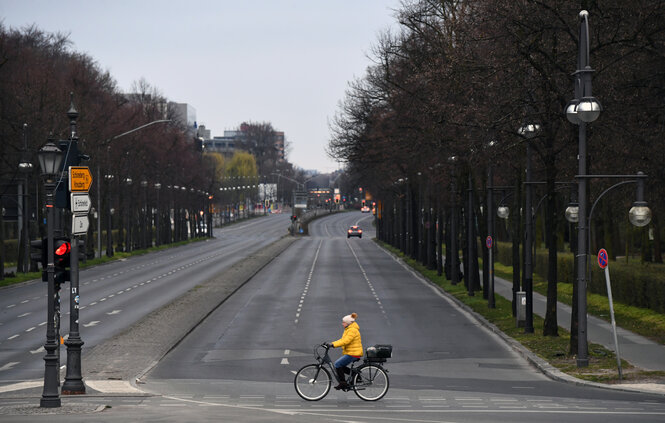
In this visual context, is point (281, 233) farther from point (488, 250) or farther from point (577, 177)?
point (577, 177)

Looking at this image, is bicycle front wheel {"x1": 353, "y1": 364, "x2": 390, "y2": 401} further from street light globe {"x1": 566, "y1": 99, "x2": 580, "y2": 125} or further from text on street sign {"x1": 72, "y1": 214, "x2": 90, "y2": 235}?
street light globe {"x1": 566, "y1": 99, "x2": 580, "y2": 125}

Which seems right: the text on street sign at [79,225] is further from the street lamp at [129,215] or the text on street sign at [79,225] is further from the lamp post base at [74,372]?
the street lamp at [129,215]

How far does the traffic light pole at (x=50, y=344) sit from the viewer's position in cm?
2036

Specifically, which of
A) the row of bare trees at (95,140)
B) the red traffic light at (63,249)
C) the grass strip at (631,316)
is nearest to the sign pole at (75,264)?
the red traffic light at (63,249)

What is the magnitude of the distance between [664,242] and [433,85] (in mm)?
49764

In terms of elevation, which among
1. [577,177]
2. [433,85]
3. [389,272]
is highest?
[433,85]

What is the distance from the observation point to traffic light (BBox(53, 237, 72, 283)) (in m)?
21.9

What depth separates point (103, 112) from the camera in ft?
289

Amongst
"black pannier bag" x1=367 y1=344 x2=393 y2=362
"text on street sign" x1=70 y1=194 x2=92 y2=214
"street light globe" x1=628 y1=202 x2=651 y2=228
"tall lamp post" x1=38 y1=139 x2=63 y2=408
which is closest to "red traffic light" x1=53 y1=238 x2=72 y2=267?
"tall lamp post" x1=38 y1=139 x2=63 y2=408

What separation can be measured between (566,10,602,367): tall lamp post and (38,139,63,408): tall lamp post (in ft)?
41.7

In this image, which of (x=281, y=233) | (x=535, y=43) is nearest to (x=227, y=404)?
(x=535, y=43)

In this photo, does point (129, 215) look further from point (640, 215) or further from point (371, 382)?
point (371, 382)

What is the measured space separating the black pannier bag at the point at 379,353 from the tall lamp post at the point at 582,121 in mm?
7898

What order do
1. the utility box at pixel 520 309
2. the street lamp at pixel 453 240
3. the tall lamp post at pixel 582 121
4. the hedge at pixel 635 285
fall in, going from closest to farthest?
the tall lamp post at pixel 582 121
the utility box at pixel 520 309
the hedge at pixel 635 285
the street lamp at pixel 453 240
